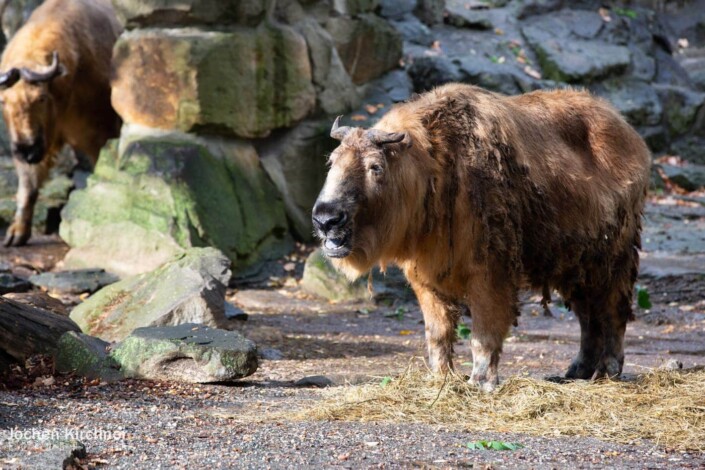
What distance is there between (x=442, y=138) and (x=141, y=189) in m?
5.50

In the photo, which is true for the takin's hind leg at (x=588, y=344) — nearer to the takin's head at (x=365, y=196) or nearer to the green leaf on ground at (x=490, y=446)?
the takin's head at (x=365, y=196)

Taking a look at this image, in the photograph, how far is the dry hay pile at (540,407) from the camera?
536cm

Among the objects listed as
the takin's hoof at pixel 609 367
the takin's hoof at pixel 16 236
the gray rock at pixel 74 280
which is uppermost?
the takin's hoof at pixel 609 367

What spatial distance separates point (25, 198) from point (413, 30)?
20.2 ft

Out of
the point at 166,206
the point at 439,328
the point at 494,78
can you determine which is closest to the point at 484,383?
the point at 439,328

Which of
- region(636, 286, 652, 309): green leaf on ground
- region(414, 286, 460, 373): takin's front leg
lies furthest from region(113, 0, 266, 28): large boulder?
region(414, 286, 460, 373): takin's front leg

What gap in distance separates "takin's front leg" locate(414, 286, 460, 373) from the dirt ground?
55 centimetres

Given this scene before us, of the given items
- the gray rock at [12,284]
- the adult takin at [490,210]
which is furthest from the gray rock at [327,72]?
the adult takin at [490,210]

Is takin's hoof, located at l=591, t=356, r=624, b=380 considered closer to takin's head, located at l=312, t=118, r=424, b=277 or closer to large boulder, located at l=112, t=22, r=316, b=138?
takin's head, located at l=312, t=118, r=424, b=277

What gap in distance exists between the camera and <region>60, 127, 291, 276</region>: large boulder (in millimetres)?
10664

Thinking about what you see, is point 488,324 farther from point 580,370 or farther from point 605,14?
point 605,14

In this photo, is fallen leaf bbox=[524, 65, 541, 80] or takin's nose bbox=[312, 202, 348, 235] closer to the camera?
takin's nose bbox=[312, 202, 348, 235]

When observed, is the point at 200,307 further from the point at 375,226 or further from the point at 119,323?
the point at 375,226

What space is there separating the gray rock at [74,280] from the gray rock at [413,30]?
21.3 feet
